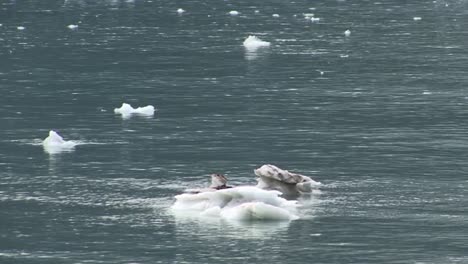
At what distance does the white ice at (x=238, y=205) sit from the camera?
82.6 feet

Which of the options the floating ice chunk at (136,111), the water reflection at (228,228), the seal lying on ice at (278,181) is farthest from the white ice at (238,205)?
the floating ice chunk at (136,111)

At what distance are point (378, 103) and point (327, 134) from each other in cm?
625

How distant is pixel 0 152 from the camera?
3303 centimetres

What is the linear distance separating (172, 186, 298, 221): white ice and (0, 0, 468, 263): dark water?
0.32 meters

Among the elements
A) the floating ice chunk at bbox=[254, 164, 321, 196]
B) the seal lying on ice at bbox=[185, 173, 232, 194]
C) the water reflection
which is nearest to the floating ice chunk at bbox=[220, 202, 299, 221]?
the water reflection

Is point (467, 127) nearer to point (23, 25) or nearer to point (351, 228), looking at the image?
point (351, 228)

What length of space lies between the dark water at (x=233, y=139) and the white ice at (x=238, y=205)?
324mm

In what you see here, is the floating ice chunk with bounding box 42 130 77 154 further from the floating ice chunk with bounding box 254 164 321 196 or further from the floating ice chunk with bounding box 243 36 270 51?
the floating ice chunk with bounding box 243 36 270 51

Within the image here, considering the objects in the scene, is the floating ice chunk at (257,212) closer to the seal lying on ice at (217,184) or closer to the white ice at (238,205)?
the white ice at (238,205)

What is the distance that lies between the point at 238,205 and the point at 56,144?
931 centimetres

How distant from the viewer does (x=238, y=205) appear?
1000 inches

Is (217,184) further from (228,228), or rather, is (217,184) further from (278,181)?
(228,228)

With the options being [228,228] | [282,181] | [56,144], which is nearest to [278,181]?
[282,181]

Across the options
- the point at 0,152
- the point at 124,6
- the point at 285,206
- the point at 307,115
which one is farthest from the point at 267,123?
the point at 124,6
